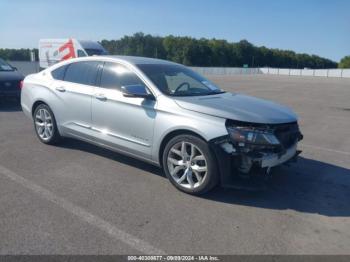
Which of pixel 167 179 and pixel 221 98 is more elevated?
pixel 221 98

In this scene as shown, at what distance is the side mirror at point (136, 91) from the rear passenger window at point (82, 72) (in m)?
1.04

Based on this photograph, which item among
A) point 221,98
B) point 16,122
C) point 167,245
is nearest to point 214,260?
point 167,245

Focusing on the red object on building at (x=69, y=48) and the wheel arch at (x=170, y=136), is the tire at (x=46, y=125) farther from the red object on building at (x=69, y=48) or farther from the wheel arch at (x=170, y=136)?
the red object on building at (x=69, y=48)

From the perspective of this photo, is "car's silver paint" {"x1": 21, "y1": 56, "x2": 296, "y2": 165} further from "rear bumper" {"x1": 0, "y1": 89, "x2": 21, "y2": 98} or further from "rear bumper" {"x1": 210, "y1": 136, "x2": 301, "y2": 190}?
"rear bumper" {"x1": 0, "y1": 89, "x2": 21, "y2": 98}

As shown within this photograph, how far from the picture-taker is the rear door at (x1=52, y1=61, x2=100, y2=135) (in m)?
5.50

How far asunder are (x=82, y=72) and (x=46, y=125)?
1284 millimetres

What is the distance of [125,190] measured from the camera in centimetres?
445

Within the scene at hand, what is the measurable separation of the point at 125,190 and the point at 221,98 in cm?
183

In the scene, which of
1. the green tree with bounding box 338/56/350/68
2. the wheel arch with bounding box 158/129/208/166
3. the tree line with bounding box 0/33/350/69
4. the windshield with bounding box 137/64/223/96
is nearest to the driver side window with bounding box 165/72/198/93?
the windshield with bounding box 137/64/223/96

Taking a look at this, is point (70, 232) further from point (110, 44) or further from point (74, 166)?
point (110, 44)

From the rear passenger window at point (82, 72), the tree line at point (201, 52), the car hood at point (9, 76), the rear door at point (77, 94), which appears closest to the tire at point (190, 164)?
the rear door at point (77, 94)

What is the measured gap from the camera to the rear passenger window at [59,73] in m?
6.09

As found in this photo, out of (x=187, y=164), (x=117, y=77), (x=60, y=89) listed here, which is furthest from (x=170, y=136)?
(x=60, y=89)

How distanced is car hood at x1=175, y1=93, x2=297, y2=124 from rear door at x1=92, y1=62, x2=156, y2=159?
0.55 metres
